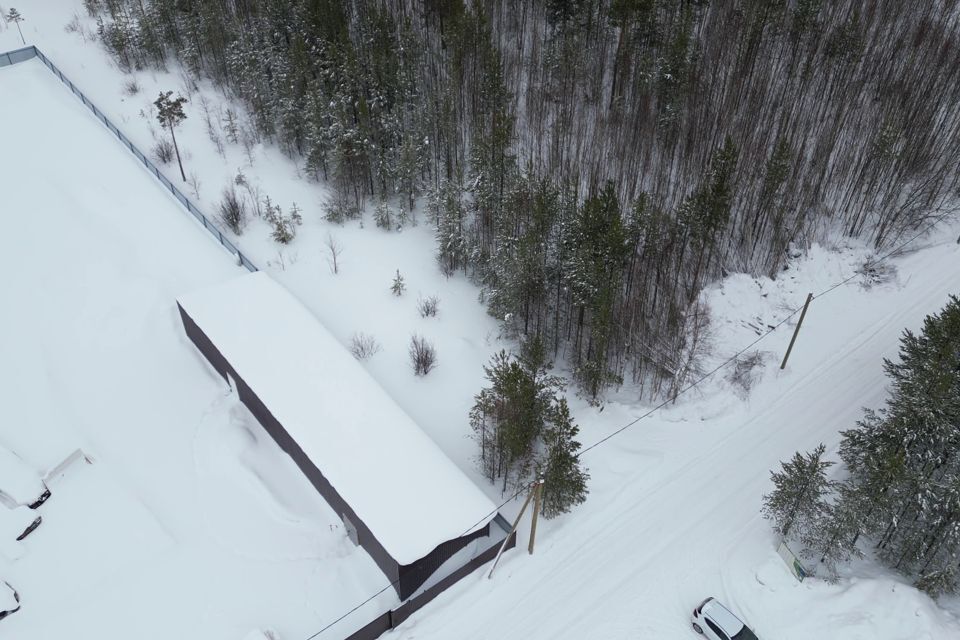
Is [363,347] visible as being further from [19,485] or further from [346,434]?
[19,485]

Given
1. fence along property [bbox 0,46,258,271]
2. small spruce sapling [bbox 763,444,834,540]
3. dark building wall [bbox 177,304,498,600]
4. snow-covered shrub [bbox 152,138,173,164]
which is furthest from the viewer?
snow-covered shrub [bbox 152,138,173,164]

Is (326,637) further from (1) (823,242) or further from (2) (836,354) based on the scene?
(1) (823,242)

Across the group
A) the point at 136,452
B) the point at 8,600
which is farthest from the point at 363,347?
the point at 8,600

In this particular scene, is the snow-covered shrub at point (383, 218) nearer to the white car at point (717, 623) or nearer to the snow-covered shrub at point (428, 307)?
the snow-covered shrub at point (428, 307)

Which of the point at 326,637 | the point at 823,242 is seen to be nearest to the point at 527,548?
the point at 326,637

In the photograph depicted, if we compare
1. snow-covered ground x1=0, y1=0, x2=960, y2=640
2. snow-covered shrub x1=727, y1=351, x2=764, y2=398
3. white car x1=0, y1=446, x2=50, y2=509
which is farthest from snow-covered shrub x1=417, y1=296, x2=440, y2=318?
white car x1=0, y1=446, x2=50, y2=509

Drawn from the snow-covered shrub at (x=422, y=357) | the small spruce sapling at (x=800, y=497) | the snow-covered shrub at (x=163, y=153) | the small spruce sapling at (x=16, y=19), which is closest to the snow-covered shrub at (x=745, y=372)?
the small spruce sapling at (x=800, y=497)

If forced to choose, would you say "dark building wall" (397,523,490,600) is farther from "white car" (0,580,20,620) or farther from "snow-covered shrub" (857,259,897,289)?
"snow-covered shrub" (857,259,897,289)
